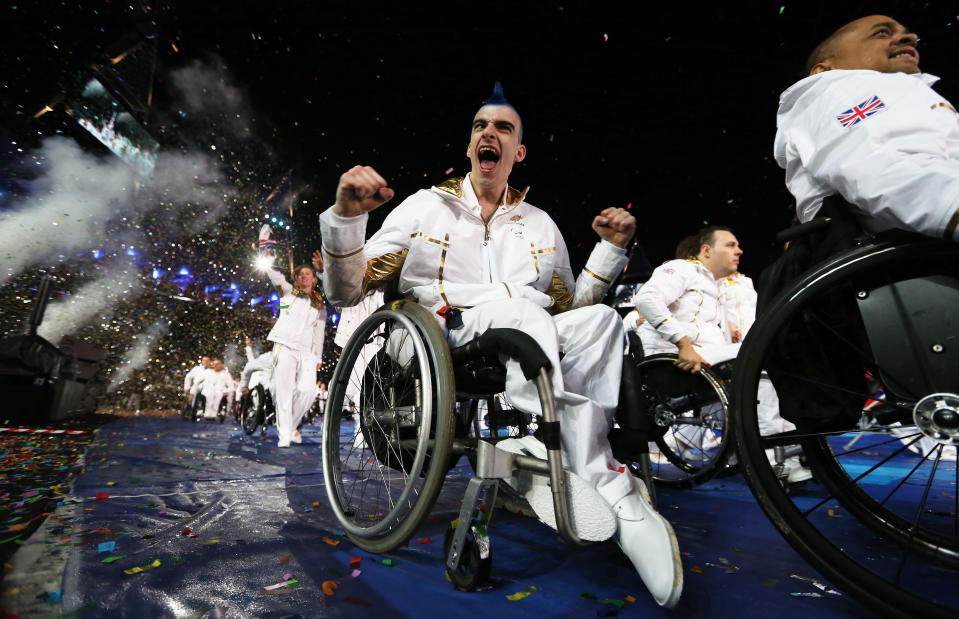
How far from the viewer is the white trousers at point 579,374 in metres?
1.10

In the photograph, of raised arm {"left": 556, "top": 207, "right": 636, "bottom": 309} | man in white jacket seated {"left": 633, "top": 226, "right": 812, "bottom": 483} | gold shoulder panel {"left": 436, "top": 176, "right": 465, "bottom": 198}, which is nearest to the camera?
raised arm {"left": 556, "top": 207, "right": 636, "bottom": 309}

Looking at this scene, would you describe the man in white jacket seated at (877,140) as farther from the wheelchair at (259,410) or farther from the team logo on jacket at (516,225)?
the wheelchair at (259,410)

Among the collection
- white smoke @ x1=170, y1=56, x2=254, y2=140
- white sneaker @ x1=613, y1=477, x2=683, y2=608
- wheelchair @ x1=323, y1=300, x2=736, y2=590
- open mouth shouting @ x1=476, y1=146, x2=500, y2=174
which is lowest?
white sneaker @ x1=613, y1=477, x2=683, y2=608

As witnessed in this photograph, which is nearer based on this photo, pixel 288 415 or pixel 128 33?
pixel 288 415

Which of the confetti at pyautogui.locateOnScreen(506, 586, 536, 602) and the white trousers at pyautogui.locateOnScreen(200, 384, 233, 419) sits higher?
the white trousers at pyautogui.locateOnScreen(200, 384, 233, 419)

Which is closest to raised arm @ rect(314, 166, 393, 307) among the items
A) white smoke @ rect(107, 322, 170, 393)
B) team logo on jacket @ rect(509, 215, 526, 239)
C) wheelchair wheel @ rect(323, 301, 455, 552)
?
wheelchair wheel @ rect(323, 301, 455, 552)

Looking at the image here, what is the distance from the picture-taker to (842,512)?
2.06 m

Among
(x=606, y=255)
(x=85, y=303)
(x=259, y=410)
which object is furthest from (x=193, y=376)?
(x=606, y=255)

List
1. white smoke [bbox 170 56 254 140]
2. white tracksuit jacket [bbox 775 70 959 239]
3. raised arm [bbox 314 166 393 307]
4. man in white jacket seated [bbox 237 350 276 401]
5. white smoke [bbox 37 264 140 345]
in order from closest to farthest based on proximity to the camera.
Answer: white tracksuit jacket [bbox 775 70 959 239] → raised arm [bbox 314 166 393 307] → man in white jacket seated [bbox 237 350 276 401] → white smoke [bbox 170 56 254 140] → white smoke [bbox 37 264 140 345]

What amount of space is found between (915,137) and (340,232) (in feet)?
4.75

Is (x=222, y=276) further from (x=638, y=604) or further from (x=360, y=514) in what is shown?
(x=638, y=604)

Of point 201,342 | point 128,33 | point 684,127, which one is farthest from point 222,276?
point 684,127

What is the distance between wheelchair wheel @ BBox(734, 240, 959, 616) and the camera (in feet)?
2.82

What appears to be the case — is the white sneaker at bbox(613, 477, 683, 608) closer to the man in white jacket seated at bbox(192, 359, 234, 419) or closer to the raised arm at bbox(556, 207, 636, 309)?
the raised arm at bbox(556, 207, 636, 309)
